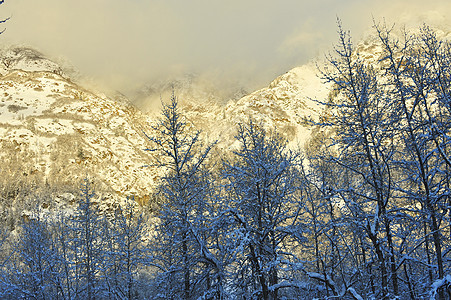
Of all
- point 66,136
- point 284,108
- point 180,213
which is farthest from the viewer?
point 284,108

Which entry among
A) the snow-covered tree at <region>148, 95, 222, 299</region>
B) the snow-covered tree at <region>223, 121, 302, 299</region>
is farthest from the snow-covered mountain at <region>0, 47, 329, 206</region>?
the snow-covered tree at <region>223, 121, 302, 299</region>

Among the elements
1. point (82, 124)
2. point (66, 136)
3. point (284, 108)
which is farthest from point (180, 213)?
point (284, 108)

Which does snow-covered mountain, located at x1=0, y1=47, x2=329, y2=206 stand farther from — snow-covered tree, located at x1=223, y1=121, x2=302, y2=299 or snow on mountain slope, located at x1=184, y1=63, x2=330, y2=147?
snow-covered tree, located at x1=223, y1=121, x2=302, y2=299

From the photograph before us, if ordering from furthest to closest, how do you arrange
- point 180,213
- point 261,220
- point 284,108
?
point 284,108 → point 180,213 → point 261,220

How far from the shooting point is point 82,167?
231 ft

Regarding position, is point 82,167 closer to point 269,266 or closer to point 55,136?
point 55,136

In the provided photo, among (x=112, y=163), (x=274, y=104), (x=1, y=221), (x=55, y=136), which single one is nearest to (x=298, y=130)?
(x=274, y=104)

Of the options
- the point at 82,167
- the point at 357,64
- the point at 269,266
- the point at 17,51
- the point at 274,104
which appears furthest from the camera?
the point at 17,51

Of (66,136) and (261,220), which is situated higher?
(66,136)

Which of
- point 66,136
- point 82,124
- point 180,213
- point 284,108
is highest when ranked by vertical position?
point 284,108

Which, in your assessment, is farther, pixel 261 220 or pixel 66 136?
pixel 66 136

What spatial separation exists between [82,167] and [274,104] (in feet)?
192

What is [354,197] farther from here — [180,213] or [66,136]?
[66,136]

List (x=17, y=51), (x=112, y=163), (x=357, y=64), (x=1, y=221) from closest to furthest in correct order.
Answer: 1. (x=357, y=64)
2. (x=1, y=221)
3. (x=112, y=163)
4. (x=17, y=51)
